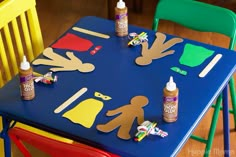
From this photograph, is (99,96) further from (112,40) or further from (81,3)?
(81,3)

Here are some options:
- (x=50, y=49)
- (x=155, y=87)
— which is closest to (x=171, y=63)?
(x=155, y=87)

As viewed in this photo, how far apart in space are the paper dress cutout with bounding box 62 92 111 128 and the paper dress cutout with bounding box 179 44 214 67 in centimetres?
34

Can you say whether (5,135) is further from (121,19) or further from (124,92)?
(121,19)

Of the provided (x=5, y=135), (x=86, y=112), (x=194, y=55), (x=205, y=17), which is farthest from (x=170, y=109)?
(x=205, y=17)

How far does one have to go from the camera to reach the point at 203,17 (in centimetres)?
197

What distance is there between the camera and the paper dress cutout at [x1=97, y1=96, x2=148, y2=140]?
1397 millimetres

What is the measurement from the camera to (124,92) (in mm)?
1561

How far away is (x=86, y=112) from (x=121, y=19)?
472 millimetres

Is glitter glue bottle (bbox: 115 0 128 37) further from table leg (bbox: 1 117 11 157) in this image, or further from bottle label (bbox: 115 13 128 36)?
table leg (bbox: 1 117 11 157)

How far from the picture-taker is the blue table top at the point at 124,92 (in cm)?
137

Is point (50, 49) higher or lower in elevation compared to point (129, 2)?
higher

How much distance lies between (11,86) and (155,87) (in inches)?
19.0

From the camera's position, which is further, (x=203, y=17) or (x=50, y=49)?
(x=203, y=17)

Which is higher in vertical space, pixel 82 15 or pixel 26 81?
pixel 26 81
